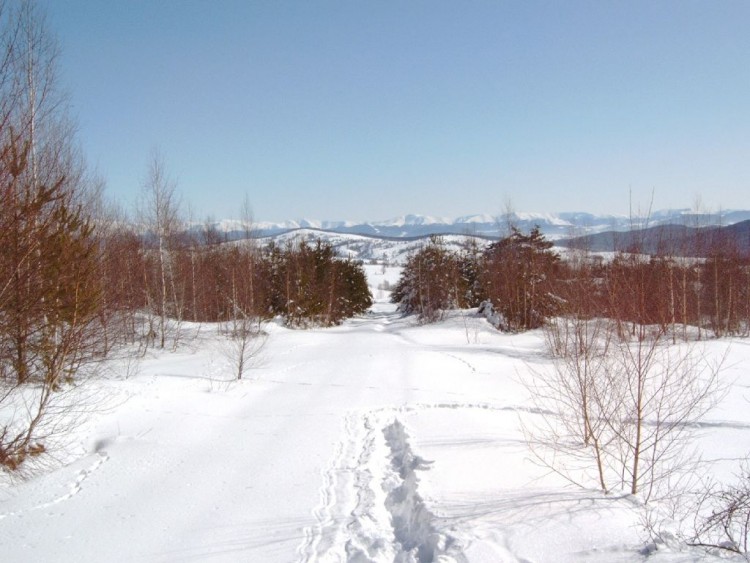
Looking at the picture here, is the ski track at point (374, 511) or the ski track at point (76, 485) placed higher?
the ski track at point (76, 485)

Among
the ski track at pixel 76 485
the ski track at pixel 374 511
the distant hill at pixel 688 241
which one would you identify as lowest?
the ski track at pixel 374 511

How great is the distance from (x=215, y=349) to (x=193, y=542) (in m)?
15.6

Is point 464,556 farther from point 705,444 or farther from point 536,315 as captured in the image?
point 536,315

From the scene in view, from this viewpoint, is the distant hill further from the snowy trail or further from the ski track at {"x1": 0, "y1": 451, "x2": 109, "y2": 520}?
the ski track at {"x1": 0, "y1": 451, "x2": 109, "y2": 520}

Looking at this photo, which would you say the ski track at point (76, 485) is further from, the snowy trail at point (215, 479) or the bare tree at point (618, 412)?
the bare tree at point (618, 412)

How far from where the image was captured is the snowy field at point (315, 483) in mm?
4492

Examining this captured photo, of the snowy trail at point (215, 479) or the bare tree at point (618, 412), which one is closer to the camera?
the snowy trail at point (215, 479)

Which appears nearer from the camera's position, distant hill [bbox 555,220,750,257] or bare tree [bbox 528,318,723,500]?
bare tree [bbox 528,318,723,500]

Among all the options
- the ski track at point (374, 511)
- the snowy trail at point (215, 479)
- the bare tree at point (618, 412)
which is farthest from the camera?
the bare tree at point (618, 412)

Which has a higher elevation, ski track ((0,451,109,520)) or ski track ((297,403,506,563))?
ski track ((0,451,109,520))

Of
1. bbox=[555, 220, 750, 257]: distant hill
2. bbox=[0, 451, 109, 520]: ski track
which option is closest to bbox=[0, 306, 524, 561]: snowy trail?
bbox=[0, 451, 109, 520]: ski track

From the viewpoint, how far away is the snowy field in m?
4.49

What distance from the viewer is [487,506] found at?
5.21m

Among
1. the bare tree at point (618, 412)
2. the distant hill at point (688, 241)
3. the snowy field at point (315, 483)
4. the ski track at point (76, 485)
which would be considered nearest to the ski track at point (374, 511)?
the snowy field at point (315, 483)
